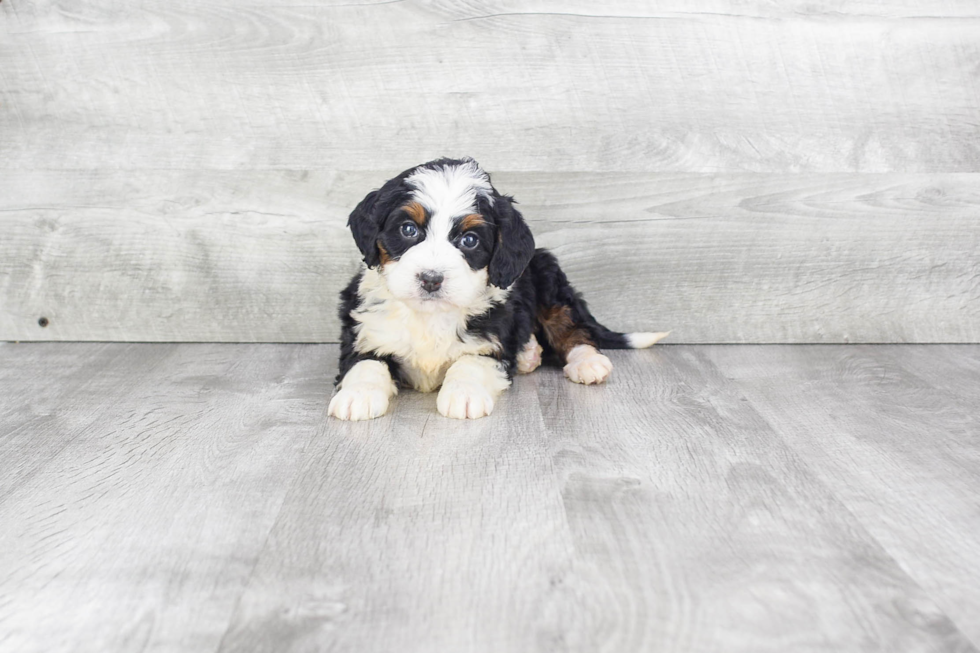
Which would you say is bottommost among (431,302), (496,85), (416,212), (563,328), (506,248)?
(563,328)

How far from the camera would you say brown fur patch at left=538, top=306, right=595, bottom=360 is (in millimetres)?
2781

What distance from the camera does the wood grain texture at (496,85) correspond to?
2.90m

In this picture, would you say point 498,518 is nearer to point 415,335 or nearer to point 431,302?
point 431,302

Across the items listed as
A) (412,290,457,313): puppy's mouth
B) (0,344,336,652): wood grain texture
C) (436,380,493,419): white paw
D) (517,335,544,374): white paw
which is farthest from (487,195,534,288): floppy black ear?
(0,344,336,652): wood grain texture

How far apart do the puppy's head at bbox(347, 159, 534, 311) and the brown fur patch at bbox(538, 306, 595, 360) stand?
1.55 ft

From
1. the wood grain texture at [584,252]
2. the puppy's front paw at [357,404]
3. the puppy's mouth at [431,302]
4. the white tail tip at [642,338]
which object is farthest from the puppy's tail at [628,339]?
the puppy's front paw at [357,404]

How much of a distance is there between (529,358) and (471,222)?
25.4 inches

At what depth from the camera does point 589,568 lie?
1.42m

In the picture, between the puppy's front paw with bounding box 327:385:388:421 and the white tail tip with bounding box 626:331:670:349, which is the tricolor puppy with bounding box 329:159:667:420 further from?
the white tail tip with bounding box 626:331:670:349

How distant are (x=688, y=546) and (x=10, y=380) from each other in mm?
2112

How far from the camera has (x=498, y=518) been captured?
161cm

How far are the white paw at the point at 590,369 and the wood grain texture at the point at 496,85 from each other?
2.51ft

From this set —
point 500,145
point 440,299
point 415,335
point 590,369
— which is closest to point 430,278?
point 440,299

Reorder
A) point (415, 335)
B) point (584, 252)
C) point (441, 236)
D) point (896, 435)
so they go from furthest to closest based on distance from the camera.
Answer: point (584, 252), point (415, 335), point (441, 236), point (896, 435)
